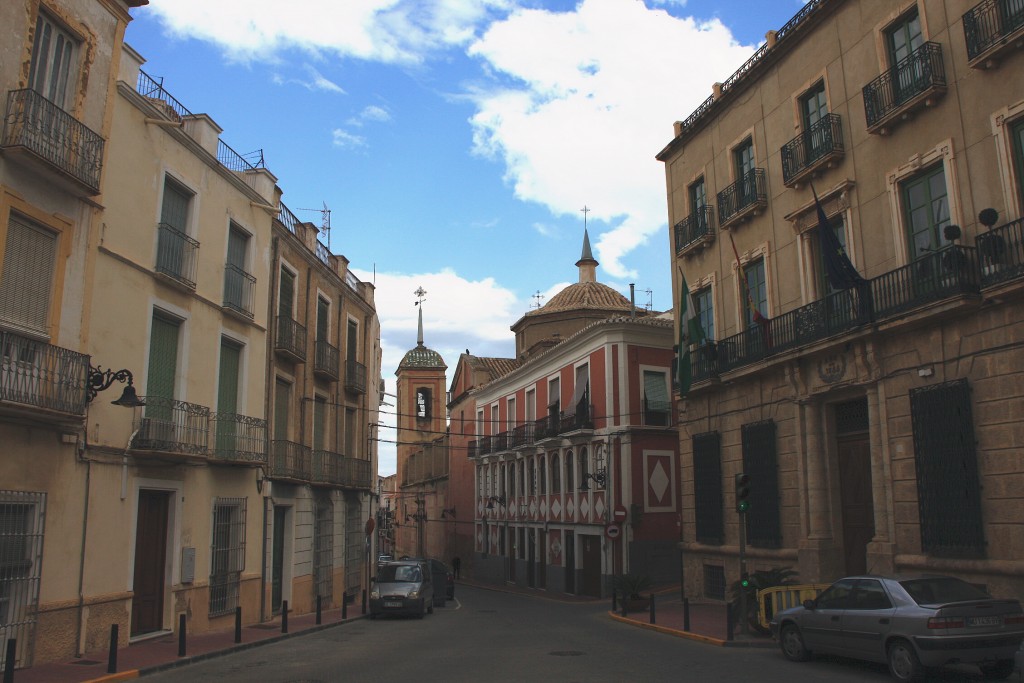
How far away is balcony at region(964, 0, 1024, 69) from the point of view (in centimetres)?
1362

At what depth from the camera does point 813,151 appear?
18.9 m

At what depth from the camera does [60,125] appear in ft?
44.3

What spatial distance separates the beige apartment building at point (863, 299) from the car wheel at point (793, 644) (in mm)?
3278

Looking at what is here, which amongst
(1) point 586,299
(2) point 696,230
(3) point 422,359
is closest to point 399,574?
(2) point 696,230

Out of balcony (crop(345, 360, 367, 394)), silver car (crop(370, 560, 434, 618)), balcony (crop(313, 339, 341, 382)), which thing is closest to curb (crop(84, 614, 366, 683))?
silver car (crop(370, 560, 434, 618))

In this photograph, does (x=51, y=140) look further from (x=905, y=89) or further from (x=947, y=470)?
(x=947, y=470)

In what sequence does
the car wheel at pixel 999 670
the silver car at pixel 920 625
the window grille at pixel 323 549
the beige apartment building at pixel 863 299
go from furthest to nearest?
the window grille at pixel 323 549, the beige apartment building at pixel 863 299, the car wheel at pixel 999 670, the silver car at pixel 920 625

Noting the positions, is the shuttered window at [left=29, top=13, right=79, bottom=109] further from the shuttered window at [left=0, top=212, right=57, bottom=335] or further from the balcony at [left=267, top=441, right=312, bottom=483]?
the balcony at [left=267, top=441, right=312, bottom=483]

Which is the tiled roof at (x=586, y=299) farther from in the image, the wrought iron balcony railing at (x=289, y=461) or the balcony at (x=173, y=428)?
the balcony at (x=173, y=428)

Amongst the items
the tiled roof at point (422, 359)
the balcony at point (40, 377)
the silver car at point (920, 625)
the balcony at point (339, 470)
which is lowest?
the silver car at point (920, 625)

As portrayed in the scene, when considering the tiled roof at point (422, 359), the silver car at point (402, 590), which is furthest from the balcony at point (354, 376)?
the tiled roof at point (422, 359)

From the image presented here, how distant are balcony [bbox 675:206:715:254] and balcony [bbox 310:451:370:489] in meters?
13.0

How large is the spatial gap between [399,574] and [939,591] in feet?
53.9

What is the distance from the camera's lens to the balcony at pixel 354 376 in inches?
1148
